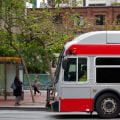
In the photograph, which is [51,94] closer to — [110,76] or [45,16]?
[110,76]

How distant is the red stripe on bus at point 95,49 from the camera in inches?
523

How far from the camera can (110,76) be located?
13.1 meters

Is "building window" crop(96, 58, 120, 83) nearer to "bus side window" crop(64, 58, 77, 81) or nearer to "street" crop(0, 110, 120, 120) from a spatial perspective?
"bus side window" crop(64, 58, 77, 81)

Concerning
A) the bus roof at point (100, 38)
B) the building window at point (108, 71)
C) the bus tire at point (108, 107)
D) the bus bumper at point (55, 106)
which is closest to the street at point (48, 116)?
the bus tire at point (108, 107)

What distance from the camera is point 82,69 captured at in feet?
43.5

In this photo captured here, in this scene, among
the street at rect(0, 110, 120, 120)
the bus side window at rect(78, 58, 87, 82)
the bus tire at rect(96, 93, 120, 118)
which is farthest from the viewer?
the street at rect(0, 110, 120, 120)

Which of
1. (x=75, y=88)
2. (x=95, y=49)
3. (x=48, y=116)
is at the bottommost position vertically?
(x=48, y=116)

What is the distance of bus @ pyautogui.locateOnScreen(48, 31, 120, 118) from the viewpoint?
43.0ft

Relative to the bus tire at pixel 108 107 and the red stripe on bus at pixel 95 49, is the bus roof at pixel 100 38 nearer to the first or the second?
the red stripe on bus at pixel 95 49

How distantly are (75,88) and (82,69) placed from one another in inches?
29.5

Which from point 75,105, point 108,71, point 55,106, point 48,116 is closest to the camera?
point 108,71

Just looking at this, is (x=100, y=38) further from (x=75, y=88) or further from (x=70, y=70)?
(x=75, y=88)

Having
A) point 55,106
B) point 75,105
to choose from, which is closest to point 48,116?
point 55,106

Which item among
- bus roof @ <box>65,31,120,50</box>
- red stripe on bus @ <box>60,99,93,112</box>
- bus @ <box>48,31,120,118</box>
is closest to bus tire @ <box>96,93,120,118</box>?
bus @ <box>48,31,120,118</box>
